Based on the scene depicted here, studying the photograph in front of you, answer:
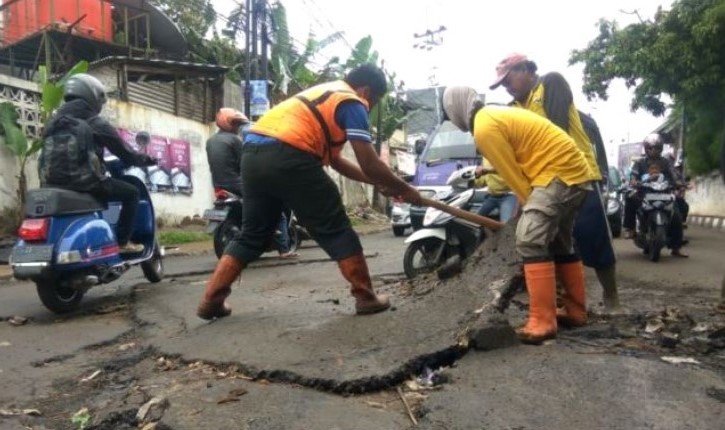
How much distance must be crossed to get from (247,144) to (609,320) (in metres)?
2.25

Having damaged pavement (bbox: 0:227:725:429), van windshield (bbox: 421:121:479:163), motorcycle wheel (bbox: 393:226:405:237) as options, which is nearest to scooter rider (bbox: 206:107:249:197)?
damaged pavement (bbox: 0:227:725:429)

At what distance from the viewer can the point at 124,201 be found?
5.12 m

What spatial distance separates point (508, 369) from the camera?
262 cm

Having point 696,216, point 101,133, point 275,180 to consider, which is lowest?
point 696,216

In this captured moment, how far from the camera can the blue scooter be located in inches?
169

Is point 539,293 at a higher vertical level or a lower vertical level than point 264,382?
higher

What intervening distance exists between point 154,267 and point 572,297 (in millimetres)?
3824

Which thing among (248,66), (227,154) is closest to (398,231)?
(248,66)

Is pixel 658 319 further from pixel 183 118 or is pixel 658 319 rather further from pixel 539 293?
pixel 183 118

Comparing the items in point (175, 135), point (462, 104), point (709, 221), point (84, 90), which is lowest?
point (709, 221)

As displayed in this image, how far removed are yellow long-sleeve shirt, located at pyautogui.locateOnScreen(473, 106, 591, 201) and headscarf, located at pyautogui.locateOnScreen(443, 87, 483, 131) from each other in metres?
0.25

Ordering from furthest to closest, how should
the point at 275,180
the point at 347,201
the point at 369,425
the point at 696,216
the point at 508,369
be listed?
the point at 347,201 → the point at 696,216 → the point at 275,180 → the point at 508,369 → the point at 369,425

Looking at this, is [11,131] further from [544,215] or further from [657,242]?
[657,242]

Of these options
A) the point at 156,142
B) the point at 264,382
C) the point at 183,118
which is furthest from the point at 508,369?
the point at 183,118
